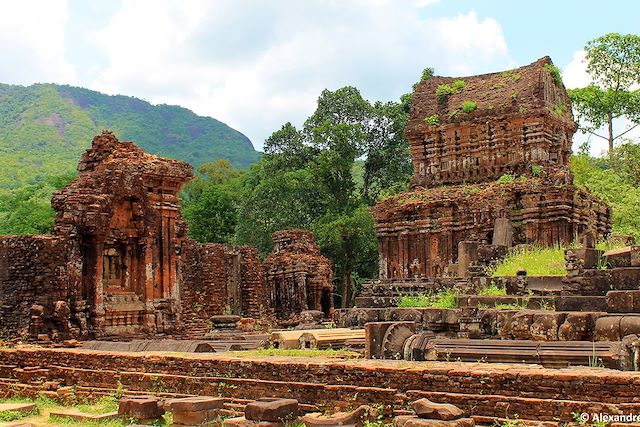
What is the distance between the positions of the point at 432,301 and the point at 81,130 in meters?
65.6

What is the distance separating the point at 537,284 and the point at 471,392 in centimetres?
595

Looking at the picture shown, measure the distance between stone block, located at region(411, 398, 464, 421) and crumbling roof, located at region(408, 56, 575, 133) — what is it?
1676 cm

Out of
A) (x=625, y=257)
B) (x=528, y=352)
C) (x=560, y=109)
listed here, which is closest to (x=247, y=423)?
(x=528, y=352)

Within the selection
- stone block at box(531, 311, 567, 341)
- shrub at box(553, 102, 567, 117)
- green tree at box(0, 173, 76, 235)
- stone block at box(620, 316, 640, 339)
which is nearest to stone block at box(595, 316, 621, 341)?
stone block at box(620, 316, 640, 339)

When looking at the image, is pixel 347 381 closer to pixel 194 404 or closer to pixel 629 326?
pixel 194 404

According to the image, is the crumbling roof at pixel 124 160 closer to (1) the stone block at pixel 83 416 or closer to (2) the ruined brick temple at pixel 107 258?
(2) the ruined brick temple at pixel 107 258

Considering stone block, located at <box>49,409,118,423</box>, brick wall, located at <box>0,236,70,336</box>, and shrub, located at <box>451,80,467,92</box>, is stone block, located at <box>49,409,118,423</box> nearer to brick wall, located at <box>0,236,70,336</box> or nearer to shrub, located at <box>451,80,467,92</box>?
brick wall, located at <box>0,236,70,336</box>

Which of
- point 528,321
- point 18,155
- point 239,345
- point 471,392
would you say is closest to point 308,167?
point 239,345

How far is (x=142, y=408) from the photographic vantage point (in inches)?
390

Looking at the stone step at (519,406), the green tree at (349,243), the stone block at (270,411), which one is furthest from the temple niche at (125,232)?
the green tree at (349,243)

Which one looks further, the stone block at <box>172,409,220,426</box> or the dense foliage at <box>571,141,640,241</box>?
the dense foliage at <box>571,141,640,241</box>

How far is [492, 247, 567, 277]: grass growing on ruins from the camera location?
1446 centimetres

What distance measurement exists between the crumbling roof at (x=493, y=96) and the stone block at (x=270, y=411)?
54.0ft

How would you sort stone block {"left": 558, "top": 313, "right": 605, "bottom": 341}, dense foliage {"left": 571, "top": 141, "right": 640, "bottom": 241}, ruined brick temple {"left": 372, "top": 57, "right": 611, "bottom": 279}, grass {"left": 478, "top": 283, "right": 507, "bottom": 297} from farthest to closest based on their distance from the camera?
dense foliage {"left": 571, "top": 141, "right": 640, "bottom": 241}, ruined brick temple {"left": 372, "top": 57, "right": 611, "bottom": 279}, grass {"left": 478, "top": 283, "right": 507, "bottom": 297}, stone block {"left": 558, "top": 313, "right": 605, "bottom": 341}
